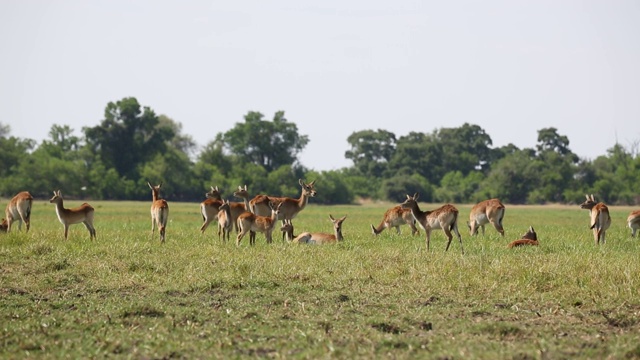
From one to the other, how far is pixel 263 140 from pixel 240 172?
239 inches

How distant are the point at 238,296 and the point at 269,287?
67cm

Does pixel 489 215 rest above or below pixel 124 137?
below

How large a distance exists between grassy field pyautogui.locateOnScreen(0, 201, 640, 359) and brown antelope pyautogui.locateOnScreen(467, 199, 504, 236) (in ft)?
12.8

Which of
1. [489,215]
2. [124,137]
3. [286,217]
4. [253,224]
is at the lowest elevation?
[253,224]

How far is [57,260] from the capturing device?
1300 centimetres

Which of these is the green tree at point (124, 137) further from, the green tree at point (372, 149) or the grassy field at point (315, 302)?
the grassy field at point (315, 302)

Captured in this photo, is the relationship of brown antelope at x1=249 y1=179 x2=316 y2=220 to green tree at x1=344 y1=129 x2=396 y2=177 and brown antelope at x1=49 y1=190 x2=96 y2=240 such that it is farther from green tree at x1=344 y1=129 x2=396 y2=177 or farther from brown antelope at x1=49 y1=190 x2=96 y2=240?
green tree at x1=344 y1=129 x2=396 y2=177

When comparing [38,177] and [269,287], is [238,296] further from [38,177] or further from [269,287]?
[38,177]

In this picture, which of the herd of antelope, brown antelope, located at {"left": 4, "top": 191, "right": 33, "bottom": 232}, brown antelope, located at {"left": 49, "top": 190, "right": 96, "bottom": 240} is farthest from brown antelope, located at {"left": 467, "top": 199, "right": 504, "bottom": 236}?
brown antelope, located at {"left": 4, "top": 191, "right": 33, "bottom": 232}

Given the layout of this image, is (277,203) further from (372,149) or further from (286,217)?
(372,149)

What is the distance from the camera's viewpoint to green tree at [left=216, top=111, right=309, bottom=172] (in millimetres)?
72500

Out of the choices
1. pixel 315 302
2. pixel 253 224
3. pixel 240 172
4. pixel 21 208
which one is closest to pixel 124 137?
pixel 240 172

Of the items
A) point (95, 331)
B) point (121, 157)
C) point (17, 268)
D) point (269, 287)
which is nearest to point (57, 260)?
point (17, 268)

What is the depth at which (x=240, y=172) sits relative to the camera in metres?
67.9
